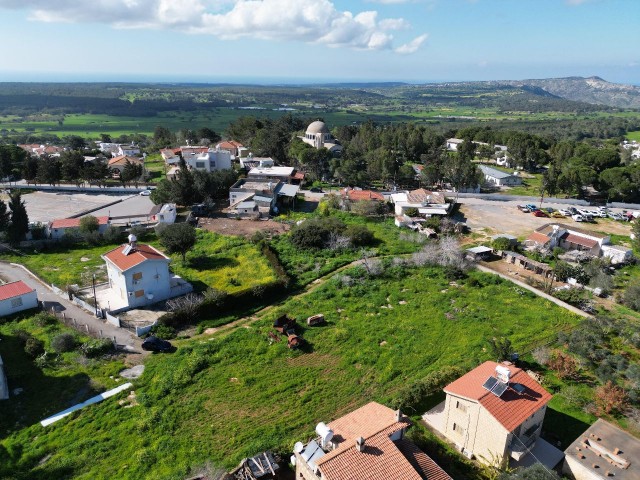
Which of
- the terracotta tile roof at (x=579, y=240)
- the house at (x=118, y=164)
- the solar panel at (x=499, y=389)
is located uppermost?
the house at (x=118, y=164)

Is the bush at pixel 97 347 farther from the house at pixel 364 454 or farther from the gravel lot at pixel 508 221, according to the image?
the gravel lot at pixel 508 221

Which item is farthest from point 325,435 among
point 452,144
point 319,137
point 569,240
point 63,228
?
point 452,144

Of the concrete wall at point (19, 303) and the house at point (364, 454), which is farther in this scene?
the concrete wall at point (19, 303)

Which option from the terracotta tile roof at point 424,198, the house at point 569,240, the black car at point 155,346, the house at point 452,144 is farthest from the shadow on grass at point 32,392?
the house at point 452,144

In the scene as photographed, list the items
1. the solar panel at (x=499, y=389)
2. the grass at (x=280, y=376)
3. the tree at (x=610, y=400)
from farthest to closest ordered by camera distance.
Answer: the tree at (x=610, y=400), the solar panel at (x=499, y=389), the grass at (x=280, y=376)

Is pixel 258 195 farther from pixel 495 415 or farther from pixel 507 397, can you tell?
pixel 495 415

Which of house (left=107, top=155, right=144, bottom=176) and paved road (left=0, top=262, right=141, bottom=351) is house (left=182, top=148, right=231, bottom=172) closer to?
house (left=107, top=155, right=144, bottom=176)

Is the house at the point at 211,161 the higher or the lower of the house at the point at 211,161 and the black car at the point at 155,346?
the higher

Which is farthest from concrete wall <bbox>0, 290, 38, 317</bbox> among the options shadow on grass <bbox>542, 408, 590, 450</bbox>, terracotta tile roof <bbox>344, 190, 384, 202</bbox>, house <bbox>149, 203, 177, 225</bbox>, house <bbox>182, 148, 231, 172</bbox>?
house <bbox>182, 148, 231, 172</bbox>

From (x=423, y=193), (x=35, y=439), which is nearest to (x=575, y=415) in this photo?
(x=35, y=439)
